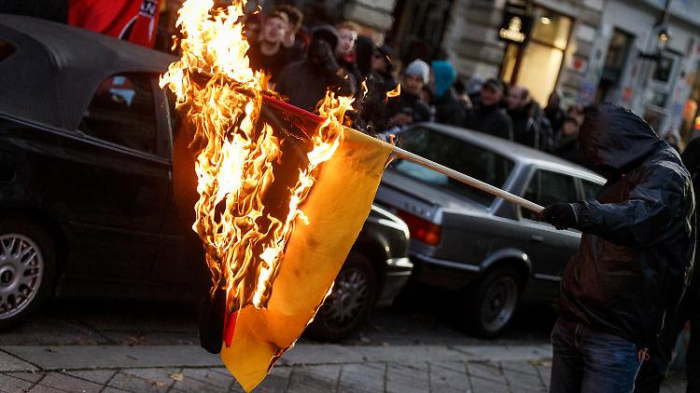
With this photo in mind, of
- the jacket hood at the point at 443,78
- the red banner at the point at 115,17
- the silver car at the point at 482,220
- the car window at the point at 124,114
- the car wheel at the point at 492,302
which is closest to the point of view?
the car window at the point at 124,114

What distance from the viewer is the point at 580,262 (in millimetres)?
4609

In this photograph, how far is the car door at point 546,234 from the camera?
30.2 ft

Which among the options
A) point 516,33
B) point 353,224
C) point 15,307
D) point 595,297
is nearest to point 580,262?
point 595,297

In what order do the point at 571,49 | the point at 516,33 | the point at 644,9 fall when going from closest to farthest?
the point at 516,33 → the point at 571,49 → the point at 644,9

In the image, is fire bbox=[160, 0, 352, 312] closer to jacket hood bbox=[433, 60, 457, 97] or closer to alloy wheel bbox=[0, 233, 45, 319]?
alloy wheel bbox=[0, 233, 45, 319]

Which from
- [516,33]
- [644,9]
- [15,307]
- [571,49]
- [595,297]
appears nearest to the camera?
[595,297]

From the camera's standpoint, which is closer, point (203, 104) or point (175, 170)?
point (203, 104)

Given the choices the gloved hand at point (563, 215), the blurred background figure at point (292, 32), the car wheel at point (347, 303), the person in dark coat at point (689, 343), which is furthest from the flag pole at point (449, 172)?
the blurred background figure at point (292, 32)

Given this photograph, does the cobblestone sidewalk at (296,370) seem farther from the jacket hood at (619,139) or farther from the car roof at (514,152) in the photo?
the jacket hood at (619,139)

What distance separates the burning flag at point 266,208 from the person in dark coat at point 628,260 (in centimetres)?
89

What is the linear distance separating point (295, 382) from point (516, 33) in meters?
14.5

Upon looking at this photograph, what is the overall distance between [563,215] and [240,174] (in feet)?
→ 4.47

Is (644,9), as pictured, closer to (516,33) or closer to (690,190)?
(516,33)

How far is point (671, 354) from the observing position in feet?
19.1
